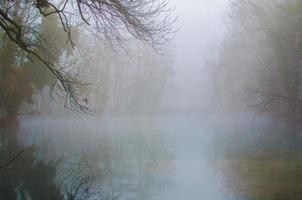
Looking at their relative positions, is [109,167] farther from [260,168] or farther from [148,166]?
[260,168]

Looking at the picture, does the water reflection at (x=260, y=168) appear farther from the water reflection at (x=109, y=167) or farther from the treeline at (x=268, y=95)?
the water reflection at (x=109, y=167)

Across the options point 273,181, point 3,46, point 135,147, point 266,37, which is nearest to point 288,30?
point 266,37

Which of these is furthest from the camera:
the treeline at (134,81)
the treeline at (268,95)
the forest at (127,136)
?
the treeline at (134,81)

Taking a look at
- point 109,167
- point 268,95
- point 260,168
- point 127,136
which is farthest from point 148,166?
point 127,136

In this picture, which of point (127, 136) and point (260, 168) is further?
point (127, 136)

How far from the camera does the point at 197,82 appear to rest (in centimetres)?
8119

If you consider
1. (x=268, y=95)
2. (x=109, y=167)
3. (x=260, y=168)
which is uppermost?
(x=268, y=95)

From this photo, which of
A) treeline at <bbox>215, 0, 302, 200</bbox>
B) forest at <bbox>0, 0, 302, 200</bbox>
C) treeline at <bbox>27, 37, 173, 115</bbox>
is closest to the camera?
forest at <bbox>0, 0, 302, 200</bbox>

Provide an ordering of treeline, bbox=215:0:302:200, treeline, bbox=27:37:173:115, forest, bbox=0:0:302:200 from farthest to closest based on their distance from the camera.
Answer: treeline, bbox=27:37:173:115
treeline, bbox=215:0:302:200
forest, bbox=0:0:302:200

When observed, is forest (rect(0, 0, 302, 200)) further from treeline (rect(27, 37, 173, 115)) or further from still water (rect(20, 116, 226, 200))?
treeline (rect(27, 37, 173, 115))

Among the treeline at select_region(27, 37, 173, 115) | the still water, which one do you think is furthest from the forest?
the treeline at select_region(27, 37, 173, 115)

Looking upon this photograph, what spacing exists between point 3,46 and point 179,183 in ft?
57.2

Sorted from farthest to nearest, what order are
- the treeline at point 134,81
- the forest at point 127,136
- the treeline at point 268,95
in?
the treeline at point 134,81
the treeline at point 268,95
the forest at point 127,136

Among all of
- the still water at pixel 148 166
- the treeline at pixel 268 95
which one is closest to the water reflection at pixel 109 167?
the still water at pixel 148 166
